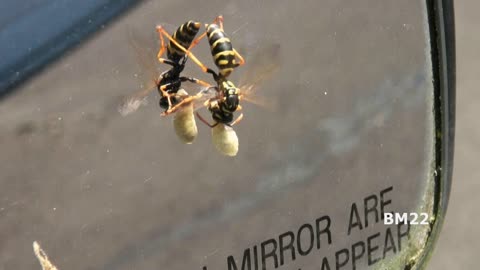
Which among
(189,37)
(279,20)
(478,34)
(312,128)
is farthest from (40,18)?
(478,34)

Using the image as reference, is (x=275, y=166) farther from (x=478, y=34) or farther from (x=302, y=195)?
(x=478, y=34)

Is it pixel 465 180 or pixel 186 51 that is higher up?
pixel 186 51

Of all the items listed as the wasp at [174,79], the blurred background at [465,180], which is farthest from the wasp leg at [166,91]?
the blurred background at [465,180]

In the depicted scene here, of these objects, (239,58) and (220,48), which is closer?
(220,48)

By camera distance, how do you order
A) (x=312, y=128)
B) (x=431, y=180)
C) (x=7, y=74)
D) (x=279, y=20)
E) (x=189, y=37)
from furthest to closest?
(x=431, y=180) → (x=312, y=128) → (x=279, y=20) → (x=189, y=37) → (x=7, y=74)

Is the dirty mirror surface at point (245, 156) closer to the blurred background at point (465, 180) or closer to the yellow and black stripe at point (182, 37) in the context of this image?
the yellow and black stripe at point (182, 37)

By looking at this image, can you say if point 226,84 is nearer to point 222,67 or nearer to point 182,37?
point 222,67

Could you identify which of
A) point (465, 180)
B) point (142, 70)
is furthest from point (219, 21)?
point (465, 180)
